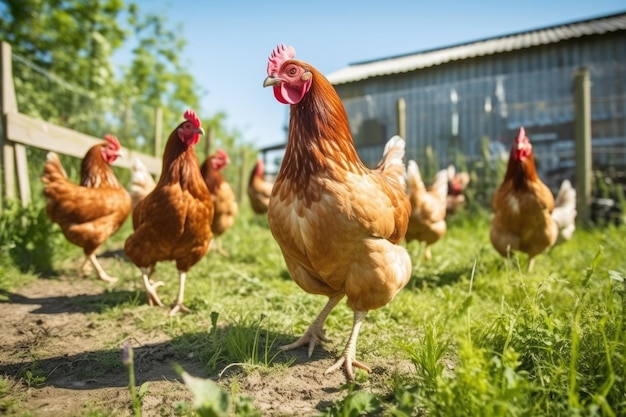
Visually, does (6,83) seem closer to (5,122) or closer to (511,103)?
(5,122)

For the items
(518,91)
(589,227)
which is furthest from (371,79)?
(589,227)

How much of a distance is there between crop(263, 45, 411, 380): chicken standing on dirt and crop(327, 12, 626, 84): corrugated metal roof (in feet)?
40.7

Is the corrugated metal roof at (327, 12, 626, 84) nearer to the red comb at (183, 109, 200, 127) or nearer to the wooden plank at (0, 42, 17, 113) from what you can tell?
the wooden plank at (0, 42, 17, 113)

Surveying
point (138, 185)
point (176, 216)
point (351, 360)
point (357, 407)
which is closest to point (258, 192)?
point (138, 185)

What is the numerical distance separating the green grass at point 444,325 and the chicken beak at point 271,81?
4.67 feet

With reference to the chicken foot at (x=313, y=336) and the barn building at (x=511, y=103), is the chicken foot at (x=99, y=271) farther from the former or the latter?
the barn building at (x=511, y=103)

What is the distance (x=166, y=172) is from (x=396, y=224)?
6.81 ft

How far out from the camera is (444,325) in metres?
2.07

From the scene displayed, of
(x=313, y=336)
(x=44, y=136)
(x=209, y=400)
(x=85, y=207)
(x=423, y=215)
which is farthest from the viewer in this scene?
(x=423, y=215)

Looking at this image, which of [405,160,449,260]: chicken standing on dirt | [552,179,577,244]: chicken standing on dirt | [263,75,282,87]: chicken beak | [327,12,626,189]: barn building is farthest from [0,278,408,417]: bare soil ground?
[327,12,626,189]: barn building

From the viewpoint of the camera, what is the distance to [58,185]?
4.07 meters

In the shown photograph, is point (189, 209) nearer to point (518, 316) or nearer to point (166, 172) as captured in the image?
point (166, 172)

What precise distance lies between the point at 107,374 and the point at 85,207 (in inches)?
99.7

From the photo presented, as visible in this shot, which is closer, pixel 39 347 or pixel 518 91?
pixel 39 347
